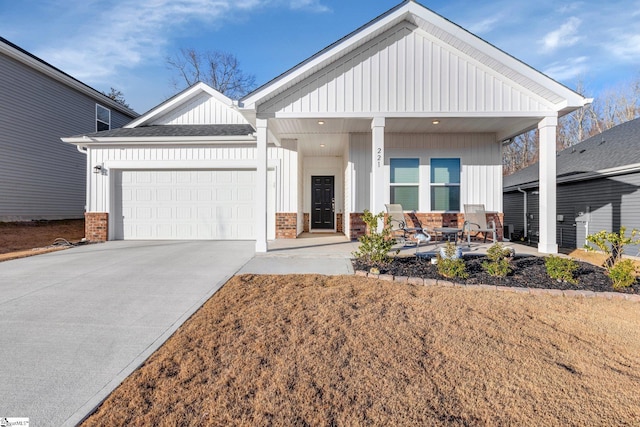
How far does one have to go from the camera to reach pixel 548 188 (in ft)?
21.1

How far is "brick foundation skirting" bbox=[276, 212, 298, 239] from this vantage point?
356 inches

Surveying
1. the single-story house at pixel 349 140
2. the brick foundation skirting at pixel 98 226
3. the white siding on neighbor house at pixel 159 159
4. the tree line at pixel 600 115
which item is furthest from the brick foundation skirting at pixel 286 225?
the tree line at pixel 600 115

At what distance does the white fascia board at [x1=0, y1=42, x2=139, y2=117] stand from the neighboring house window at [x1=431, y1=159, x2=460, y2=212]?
14.2 metres

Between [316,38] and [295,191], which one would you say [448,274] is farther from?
[316,38]

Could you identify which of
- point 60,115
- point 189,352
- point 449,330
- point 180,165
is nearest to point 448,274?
point 449,330

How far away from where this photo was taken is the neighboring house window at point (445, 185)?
8758mm

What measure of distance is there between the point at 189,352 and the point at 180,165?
24.0ft

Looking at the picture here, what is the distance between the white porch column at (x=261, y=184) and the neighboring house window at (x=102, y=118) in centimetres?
1196

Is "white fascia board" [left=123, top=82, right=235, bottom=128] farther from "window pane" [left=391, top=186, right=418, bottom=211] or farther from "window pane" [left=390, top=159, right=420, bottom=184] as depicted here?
"window pane" [left=391, top=186, right=418, bottom=211]

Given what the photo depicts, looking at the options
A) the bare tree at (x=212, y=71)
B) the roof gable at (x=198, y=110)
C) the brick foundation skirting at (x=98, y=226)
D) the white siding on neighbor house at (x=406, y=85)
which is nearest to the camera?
the white siding on neighbor house at (x=406, y=85)

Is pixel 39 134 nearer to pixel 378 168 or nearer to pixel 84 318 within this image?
pixel 84 318

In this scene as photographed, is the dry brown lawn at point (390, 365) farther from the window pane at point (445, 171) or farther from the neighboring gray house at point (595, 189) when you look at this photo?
the neighboring gray house at point (595, 189)

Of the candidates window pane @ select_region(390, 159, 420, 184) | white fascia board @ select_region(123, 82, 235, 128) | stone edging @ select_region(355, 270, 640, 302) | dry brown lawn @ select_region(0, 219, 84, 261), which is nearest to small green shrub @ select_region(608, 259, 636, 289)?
stone edging @ select_region(355, 270, 640, 302)

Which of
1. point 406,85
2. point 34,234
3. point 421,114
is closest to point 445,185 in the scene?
point 421,114
